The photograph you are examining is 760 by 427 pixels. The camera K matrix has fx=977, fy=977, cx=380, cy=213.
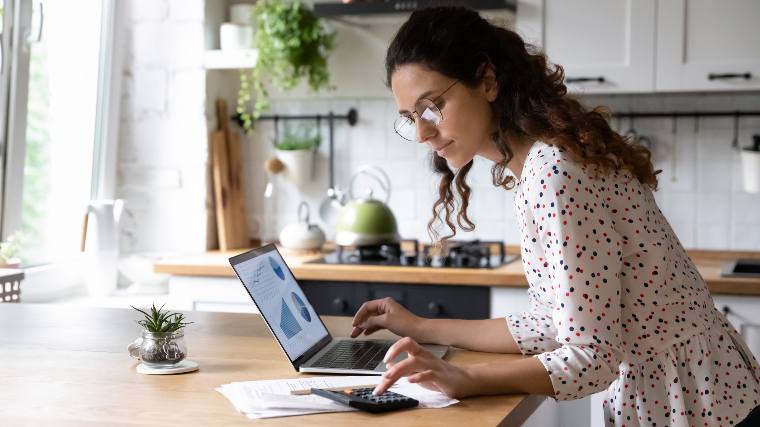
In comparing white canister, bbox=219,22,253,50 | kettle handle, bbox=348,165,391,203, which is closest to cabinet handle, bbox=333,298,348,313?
kettle handle, bbox=348,165,391,203

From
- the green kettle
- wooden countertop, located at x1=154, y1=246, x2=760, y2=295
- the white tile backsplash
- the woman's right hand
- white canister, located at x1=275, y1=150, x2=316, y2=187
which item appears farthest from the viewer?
white canister, located at x1=275, y1=150, x2=316, y2=187

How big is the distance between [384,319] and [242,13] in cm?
252

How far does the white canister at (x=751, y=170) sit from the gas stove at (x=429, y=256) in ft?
3.05

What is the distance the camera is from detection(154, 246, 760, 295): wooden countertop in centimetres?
319

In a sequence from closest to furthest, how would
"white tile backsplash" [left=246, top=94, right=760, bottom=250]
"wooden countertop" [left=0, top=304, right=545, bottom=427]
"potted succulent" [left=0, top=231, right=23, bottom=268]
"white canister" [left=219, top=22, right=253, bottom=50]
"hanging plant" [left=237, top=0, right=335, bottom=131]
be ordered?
"wooden countertop" [left=0, top=304, right=545, bottom=427] → "potted succulent" [left=0, top=231, right=23, bottom=268] → "white tile backsplash" [left=246, top=94, right=760, bottom=250] → "hanging plant" [left=237, top=0, right=335, bottom=131] → "white canister" [left=219, top=22, right=253, bottom=50]

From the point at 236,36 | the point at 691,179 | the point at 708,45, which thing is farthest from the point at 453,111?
the point at 236,36

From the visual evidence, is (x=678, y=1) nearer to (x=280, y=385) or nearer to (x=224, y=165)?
(x=224, y=165)

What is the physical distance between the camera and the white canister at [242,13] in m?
4.22

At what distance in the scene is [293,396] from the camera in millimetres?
1563

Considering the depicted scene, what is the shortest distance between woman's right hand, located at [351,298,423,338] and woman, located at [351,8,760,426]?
29 cm

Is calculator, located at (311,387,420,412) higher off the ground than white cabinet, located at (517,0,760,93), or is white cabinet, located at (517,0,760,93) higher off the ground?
white cabinet, located at (517,0,760,93)

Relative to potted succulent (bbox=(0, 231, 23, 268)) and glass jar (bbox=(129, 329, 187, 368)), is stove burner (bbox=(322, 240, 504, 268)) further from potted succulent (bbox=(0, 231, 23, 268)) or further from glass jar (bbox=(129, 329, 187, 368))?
glass jar (bbox=(129, 329, 187, 368))

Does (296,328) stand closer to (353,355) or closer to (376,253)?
(353,355)

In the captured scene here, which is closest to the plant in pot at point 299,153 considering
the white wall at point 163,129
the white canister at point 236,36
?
the white wall at point 163,129
